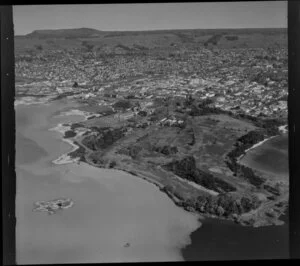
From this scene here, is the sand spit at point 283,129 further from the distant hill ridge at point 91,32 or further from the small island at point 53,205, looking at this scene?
the small island at point 53,205

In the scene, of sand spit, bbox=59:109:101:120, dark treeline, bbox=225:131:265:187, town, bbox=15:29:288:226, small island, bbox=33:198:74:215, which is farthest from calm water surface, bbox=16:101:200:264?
dark treeline, bbox=225:131:265:187

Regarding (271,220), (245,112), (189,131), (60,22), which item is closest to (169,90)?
(189,131)

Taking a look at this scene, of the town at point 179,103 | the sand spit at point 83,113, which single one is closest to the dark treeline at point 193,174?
the town at point 179,103

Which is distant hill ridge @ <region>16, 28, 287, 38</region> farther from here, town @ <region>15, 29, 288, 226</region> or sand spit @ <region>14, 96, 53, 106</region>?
sand spit @ <region>14, 96, 53, 106</region>

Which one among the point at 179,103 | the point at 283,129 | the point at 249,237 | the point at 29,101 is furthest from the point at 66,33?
the point at 249,237

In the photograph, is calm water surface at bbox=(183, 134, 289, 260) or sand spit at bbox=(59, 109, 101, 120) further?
sand spit at bbox=(59, 109, 101, 120)

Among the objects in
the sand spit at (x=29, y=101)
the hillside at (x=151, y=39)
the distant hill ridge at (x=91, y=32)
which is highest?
the distant hill ridge at (x=91, y=32)

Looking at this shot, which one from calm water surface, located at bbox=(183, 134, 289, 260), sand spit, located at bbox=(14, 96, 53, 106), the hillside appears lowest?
calm water surface, located at bbox=(183, 134, 289, 260)

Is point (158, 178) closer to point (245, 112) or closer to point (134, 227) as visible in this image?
point (134, 227)

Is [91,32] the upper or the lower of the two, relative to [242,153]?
upper

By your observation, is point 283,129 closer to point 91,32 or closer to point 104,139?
point 104,139

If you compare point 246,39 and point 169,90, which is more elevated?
point 246,39
